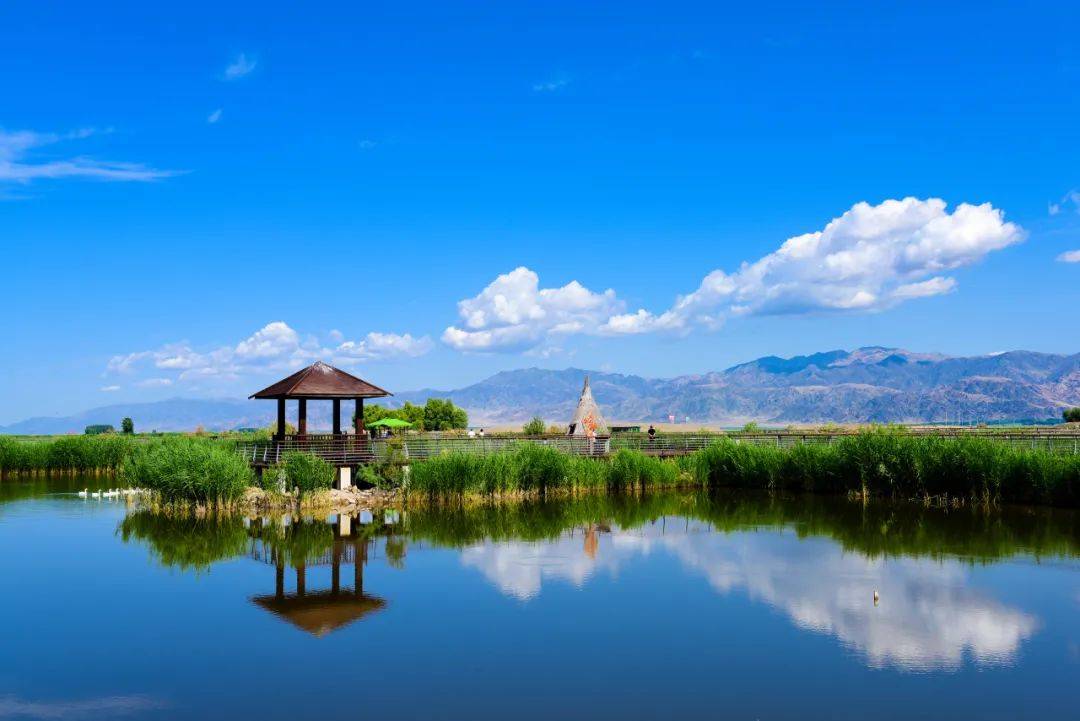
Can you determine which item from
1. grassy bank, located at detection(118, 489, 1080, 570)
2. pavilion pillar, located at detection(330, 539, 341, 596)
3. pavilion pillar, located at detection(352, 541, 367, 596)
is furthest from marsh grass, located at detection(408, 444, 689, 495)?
pavilion pillar, located at detection(330, 539, 341, 596)

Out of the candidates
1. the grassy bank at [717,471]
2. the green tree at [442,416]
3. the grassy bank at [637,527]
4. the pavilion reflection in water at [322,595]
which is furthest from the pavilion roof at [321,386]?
the green tree at [442,416]

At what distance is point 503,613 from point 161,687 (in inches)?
218

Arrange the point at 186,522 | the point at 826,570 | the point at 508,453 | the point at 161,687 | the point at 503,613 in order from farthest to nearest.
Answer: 1. the point at 508,453
2. the point at 186,522
3. the point at 826,570
4. the point at 503,613
5. the point at 161,687

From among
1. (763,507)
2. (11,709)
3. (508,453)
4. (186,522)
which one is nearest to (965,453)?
(763,507)

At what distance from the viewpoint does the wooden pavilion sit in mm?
29875

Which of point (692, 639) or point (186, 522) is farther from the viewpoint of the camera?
point (186, 522)

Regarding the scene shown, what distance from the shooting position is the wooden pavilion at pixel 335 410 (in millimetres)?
29875

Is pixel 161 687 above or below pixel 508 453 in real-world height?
below

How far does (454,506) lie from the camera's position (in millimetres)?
28516

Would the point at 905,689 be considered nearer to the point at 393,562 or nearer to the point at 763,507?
the point at 393,562

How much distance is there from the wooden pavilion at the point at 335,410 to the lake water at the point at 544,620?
5112mm

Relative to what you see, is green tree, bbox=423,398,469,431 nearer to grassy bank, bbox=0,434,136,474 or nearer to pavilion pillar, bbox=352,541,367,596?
grassy bank, bbox=0,434,136,474

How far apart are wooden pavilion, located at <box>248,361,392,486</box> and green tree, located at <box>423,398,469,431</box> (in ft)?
123

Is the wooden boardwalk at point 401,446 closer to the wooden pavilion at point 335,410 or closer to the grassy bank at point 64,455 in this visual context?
the wooden pavilion at point 335,410
